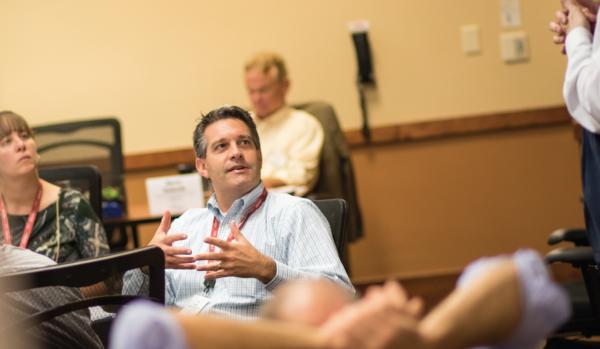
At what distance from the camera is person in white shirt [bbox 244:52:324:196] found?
455 centimetres

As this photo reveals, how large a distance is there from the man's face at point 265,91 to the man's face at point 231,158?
6.28ft

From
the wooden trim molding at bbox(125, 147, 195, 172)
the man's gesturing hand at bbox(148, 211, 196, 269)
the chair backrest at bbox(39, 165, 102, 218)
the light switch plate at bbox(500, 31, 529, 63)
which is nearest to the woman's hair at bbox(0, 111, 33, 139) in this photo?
the chair backrest at bbox(39, 165, 102, 218)

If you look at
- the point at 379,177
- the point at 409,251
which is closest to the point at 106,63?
the point at 379,177

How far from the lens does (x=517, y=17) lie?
5.18 meters

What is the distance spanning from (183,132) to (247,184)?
2.86m

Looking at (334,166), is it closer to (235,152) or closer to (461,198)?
(461,198)

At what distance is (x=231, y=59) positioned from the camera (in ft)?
17.7

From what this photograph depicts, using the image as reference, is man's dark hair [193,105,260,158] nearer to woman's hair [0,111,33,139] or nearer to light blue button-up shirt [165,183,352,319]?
light blue button-up shirt [165,183,352,319]

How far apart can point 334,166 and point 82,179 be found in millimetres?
1329

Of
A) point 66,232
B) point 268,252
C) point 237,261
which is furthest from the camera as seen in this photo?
point 66,232

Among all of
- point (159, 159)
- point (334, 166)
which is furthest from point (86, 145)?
point (334, 166)

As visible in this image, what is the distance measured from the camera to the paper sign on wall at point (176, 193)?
159 inches

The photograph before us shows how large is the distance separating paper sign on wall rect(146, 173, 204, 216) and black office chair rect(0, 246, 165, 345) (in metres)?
1.82

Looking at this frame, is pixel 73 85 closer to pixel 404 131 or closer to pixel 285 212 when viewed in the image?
pixel 404 131
